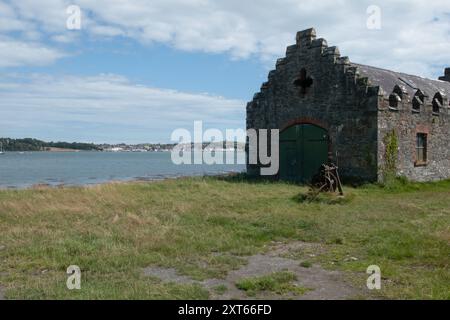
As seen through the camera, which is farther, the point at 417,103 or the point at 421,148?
the point at 421,148

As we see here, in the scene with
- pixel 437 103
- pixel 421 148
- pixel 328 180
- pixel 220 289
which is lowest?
pixel 220 289

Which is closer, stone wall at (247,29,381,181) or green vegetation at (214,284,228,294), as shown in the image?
green vegetation at (214,284,228,294)

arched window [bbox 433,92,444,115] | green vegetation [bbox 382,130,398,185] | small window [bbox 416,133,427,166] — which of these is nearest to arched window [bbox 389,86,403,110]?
green vegetation [bbox 382,130,398,185]

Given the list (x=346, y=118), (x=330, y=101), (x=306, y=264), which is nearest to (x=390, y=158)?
(x=346, y=118)

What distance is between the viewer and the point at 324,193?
613 inches

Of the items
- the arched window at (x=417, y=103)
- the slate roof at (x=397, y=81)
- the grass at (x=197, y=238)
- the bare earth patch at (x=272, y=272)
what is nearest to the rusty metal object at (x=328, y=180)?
the grass at (x=197, y=238)

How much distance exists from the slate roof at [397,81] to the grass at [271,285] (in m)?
16.0

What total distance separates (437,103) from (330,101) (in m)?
6.73

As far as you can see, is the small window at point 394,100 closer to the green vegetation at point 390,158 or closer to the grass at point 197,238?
the green vegetation at point 390,158

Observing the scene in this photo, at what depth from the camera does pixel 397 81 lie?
81.0 ft

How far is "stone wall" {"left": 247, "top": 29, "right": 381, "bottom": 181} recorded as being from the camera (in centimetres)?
2045

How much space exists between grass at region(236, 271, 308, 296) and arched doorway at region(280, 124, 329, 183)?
14927 millimetres
